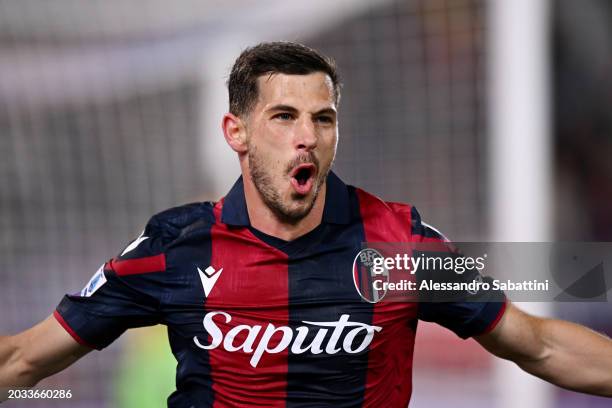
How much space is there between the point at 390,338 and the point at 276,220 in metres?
0.49

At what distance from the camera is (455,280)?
9.50 feet

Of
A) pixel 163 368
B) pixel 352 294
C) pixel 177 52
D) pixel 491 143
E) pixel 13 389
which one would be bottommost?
pixel 163 368

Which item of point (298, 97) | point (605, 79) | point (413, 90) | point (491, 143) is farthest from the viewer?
point (605, 79)

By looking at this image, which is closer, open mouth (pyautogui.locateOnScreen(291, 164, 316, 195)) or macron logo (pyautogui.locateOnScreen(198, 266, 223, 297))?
open mouth (pyautogui.locateOnScreen(291, 164, 316, 195))

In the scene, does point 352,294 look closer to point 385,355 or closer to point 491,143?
point 385,355

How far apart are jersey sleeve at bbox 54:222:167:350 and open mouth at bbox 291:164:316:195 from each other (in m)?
0.46

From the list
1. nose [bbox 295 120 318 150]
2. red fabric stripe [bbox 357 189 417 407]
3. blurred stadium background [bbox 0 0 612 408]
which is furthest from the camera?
blurred stadium background [bbox 0 0 612 408]

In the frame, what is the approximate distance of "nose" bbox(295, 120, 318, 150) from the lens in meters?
2.77

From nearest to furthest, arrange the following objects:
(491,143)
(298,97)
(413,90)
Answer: (298,97) → (491,143) → (413,90)

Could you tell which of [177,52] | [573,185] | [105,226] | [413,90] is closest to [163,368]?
[105,226]

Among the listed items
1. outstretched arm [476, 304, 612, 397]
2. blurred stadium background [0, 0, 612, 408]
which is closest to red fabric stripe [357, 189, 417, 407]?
outstretched arm [476, 304, 612, 397]

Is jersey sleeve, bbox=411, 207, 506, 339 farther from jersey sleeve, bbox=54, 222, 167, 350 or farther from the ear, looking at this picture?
jersey sleeve, bbox=54, 222, 167, 350

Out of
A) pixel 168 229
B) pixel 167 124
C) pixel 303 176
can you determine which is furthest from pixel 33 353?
pixel 167 124

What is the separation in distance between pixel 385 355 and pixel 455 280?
0.30m
